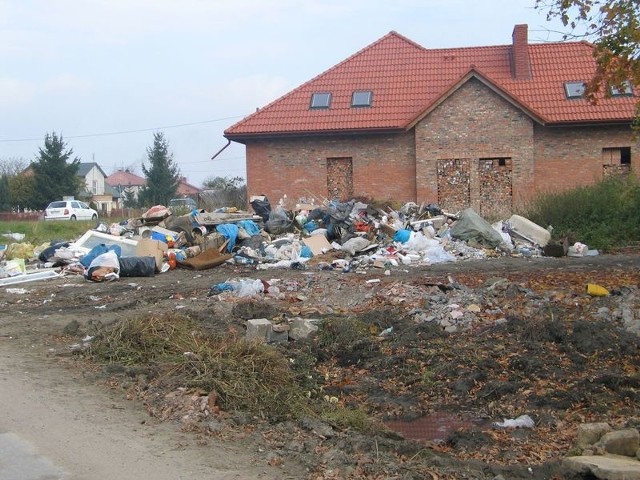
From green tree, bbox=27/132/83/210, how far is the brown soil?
42704 millimetres

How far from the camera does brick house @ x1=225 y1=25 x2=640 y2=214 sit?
30781 millimetres

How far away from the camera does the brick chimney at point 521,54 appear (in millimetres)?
32500

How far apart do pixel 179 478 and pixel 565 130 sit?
2812cm

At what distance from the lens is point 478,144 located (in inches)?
1220

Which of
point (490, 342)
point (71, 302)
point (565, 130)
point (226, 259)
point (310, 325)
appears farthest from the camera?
point (565, 130)

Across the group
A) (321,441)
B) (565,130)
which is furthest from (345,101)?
(321,441)

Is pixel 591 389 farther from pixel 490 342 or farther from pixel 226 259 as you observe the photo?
pixel 226 259

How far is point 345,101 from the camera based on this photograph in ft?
108

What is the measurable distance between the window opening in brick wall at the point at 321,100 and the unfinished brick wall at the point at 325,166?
166cm

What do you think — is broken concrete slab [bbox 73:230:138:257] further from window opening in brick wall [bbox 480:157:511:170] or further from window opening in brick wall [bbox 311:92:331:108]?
window opening in brick wall [bbox 480:157:511:170]

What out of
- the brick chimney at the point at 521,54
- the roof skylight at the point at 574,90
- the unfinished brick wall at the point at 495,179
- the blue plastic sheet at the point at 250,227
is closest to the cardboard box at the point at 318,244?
the blue plastic sheet at the point at 250,227

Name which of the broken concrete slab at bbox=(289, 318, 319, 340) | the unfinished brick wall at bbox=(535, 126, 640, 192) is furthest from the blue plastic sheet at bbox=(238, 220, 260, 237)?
the unfinished brick wall at bbox=(535, 126, 640, 192)

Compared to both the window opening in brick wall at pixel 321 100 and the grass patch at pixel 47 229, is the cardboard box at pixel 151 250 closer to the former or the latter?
the grass patch at pixel 47 229

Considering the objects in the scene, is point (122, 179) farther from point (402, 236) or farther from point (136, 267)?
point (136, 267)
